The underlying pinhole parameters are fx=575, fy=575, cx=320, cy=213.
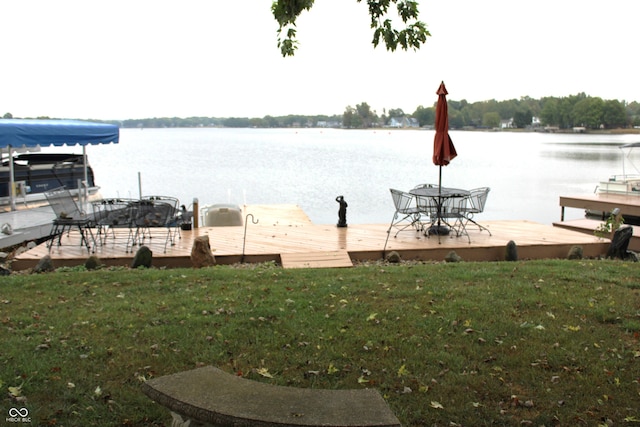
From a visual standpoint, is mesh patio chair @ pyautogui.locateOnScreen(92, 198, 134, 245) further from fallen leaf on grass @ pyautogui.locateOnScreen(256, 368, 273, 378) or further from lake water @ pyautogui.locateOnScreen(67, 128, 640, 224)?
lake water @ pyautogui.locateOnScreen(67, 128, 640, 224)

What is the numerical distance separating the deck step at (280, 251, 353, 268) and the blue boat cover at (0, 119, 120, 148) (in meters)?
7.60

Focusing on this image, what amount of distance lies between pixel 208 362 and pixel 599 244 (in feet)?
27.8

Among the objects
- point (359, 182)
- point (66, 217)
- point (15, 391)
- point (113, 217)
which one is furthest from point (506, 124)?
point (15, 391)

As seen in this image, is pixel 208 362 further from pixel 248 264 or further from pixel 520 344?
pixel 248 264

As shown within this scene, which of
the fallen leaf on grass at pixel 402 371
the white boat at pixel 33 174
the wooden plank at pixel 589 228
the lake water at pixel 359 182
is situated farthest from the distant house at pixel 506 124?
the fallen leaf on grass at pixel 402 371

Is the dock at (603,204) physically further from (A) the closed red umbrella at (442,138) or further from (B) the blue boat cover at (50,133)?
(B) the blue boat cover at (50,133)

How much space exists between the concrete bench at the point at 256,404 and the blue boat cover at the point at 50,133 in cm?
1169

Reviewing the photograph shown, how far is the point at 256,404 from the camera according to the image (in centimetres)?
256

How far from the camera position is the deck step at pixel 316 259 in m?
8.57

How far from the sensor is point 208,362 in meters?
4.21

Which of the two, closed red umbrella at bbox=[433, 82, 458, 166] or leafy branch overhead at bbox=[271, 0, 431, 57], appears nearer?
leafy branch overhead at bbox=[271, 0, 431, 57]

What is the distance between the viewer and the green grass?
3639mm

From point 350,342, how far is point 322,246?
5.20 metres

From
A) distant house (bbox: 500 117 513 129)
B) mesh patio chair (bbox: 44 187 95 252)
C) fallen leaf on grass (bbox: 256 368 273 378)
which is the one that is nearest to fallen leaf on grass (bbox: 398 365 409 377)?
fallen leaf on grass (bbox: 256 368 273 378)
